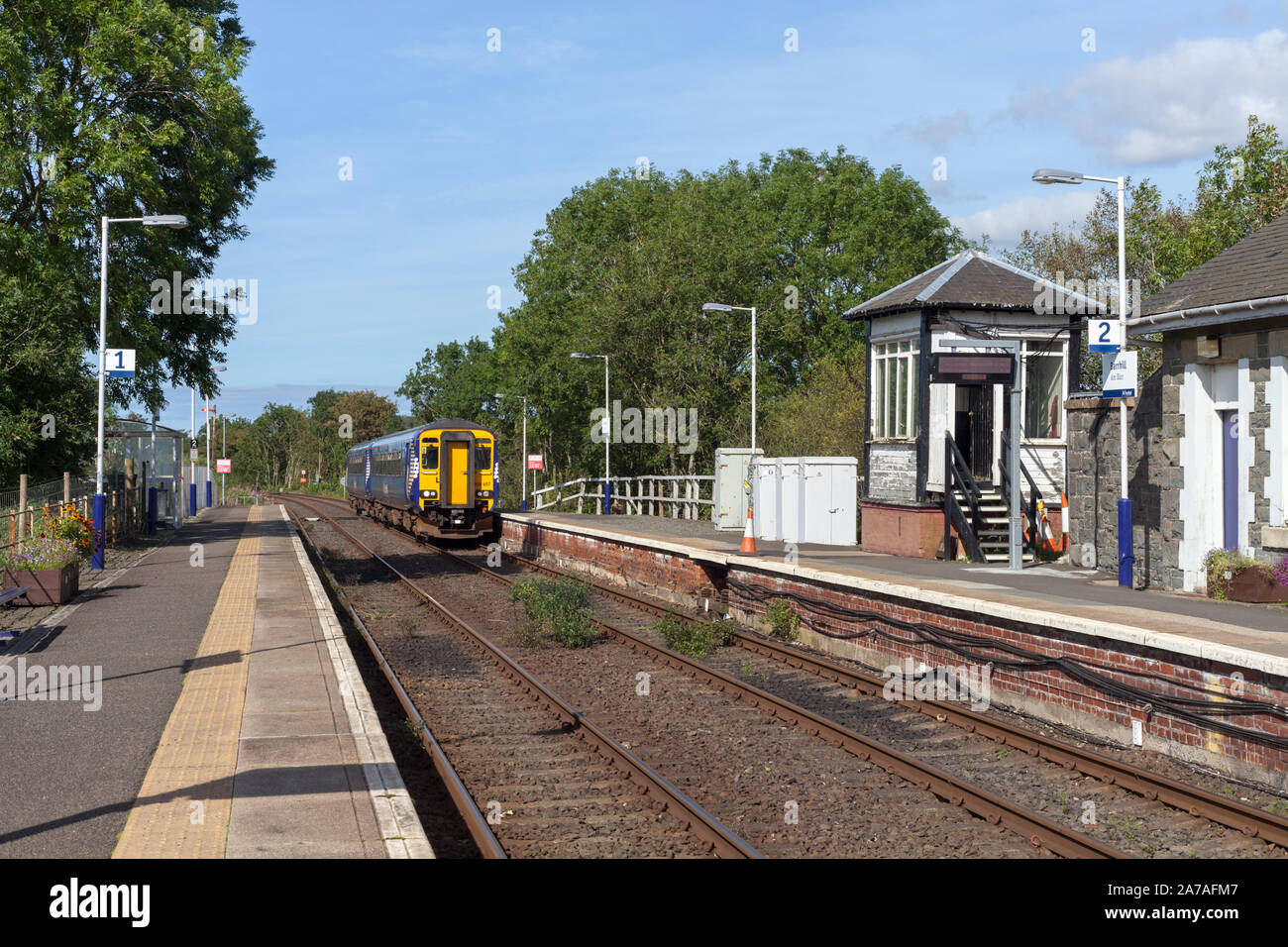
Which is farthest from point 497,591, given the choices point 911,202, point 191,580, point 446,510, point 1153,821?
point 911,202

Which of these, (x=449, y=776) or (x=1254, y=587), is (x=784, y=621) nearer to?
(x=1254, y=587)

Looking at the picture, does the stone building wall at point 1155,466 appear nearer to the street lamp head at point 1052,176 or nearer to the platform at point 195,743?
the street lamp head at point 1052,176

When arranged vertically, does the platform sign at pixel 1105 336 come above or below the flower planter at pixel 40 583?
above

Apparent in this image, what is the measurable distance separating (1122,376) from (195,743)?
12464 millimetres

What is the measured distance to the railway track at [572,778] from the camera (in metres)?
7.13

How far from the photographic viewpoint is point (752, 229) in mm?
57094

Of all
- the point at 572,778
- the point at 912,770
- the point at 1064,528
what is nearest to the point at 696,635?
the point at 572,778

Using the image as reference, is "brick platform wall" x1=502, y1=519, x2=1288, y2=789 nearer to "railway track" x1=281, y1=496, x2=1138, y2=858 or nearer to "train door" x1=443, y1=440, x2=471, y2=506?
"railway track" x1=281, y1=496, x2=1138, y2=858

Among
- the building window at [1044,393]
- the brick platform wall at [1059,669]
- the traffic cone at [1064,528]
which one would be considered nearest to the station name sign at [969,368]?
the building window at [1044,393]

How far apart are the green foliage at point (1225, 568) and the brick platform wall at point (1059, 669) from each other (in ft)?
13.2

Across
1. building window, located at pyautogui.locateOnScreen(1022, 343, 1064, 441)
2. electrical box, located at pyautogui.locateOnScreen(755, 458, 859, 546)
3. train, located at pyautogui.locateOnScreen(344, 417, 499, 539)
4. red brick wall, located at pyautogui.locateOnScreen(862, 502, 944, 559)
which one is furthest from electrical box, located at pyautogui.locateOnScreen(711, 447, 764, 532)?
train, located at pyautogui.locateOnScreen(344, 417, 499, 539)

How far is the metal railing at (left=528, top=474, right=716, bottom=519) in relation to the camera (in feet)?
112

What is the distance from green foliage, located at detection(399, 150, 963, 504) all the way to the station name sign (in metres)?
13.4

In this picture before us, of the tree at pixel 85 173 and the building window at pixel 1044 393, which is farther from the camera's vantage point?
the tree at pixel 85 173
